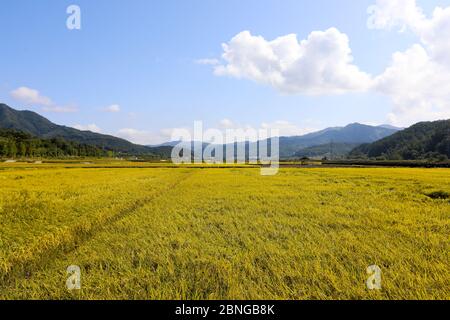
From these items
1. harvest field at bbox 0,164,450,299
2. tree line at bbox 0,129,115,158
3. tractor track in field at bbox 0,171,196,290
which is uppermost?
tree line at bbox 0,129,115,158

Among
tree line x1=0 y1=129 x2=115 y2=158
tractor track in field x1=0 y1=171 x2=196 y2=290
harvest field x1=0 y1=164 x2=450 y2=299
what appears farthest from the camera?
tree line x1=0 y1=129 x2=115 y2=158

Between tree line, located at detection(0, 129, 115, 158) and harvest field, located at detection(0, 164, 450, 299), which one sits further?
tree line, located at detection(0, 129, 115, 158)

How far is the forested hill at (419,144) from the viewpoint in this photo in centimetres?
11132

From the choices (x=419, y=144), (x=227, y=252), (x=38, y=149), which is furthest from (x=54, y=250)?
(x=419, y=144)

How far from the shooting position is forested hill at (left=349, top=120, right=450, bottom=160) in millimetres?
111325

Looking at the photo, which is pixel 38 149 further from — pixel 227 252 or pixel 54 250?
pixel 227 252

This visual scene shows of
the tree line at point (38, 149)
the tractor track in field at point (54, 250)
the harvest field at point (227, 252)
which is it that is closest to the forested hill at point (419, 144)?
the harvest field at point (227, 252)

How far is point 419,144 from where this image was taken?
125438 millimetres

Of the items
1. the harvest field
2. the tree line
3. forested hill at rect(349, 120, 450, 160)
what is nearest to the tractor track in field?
the harvest field

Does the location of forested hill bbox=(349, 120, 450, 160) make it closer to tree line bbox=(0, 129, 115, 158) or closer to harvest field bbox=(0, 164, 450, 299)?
harvest field bbox=(0, 164, 450, 299)

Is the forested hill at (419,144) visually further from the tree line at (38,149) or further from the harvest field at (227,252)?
the tree line at (38,149)

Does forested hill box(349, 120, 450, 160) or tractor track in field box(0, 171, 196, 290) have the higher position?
forested hill box(349, 120, 450, 160)
